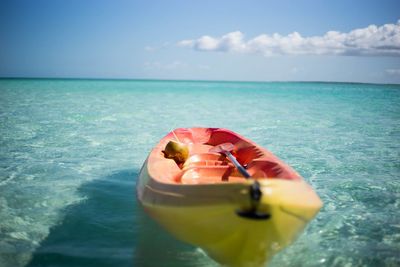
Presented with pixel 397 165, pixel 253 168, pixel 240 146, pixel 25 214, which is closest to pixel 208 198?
pixel 253 168

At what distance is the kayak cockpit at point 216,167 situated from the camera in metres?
3.46

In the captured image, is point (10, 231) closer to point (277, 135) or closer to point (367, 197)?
point (367, 197)

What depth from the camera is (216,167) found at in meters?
4.07

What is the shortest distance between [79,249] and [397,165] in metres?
7.35

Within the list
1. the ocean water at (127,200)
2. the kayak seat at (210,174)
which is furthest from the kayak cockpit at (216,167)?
the ocean water at (127,200)

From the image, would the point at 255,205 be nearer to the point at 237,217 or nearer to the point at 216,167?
the point at 237,217

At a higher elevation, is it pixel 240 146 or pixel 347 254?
pixel 240 146

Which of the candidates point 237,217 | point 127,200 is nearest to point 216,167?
point 237,217

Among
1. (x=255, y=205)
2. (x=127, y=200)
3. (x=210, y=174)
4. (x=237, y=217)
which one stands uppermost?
(x=255, y=205)

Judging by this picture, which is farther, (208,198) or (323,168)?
(323,168)

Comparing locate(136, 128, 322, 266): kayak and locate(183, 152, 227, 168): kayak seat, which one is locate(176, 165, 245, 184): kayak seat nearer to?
locate(183, 152, 227, 168): kayak seat

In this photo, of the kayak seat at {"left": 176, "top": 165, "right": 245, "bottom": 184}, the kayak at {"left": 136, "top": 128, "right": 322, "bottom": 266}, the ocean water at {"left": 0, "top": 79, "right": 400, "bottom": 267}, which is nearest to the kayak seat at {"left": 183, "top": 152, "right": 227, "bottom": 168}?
the kayak seat at {"left": 176, "top": 165, "right": 245, "bottom": 184}

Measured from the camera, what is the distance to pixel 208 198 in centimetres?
245

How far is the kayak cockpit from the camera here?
3464mm
